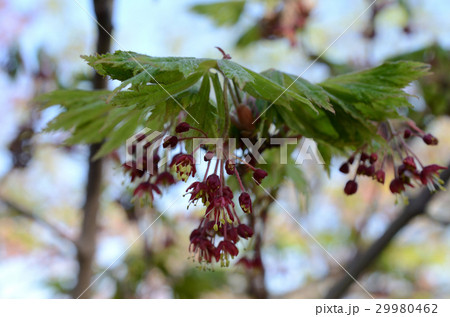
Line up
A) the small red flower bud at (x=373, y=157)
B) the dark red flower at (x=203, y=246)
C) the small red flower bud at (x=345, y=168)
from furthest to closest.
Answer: the small red flower bud at (x=345, y=168) < the small red flower bud at (x=373, y=157) < the dark red flower at (x=203, y=246)

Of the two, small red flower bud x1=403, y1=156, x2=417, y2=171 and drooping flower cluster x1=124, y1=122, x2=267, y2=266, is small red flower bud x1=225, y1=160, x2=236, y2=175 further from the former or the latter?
small red flower bud x1=403, y1=156, x2=417, y2=171

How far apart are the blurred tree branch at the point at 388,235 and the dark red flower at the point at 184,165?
60.1 inches

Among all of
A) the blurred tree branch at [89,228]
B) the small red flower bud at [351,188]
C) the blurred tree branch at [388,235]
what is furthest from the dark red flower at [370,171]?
the blurred tree branch at [89,228]

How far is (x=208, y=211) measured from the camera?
1.04 metres

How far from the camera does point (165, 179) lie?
1.31m

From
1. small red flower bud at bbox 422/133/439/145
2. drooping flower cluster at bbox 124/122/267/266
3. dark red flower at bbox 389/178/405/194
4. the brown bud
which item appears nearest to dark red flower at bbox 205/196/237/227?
drooping flower cluster at bbox 124/122/267/266

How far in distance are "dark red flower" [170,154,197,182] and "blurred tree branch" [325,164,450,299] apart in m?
1.53

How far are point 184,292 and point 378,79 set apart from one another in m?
2.51

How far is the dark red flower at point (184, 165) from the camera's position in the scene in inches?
41.5

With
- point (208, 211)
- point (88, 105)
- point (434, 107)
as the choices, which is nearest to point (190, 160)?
point (208, 211)

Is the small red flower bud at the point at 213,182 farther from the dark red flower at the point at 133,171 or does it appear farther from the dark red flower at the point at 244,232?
the dark red flower at the point at 133,171

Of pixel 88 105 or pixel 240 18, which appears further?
pixel 240 18

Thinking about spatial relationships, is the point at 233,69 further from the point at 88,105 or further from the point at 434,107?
the point at 434,107

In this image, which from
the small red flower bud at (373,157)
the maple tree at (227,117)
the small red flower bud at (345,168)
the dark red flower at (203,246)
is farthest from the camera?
the small red flower bud at (345,168)
